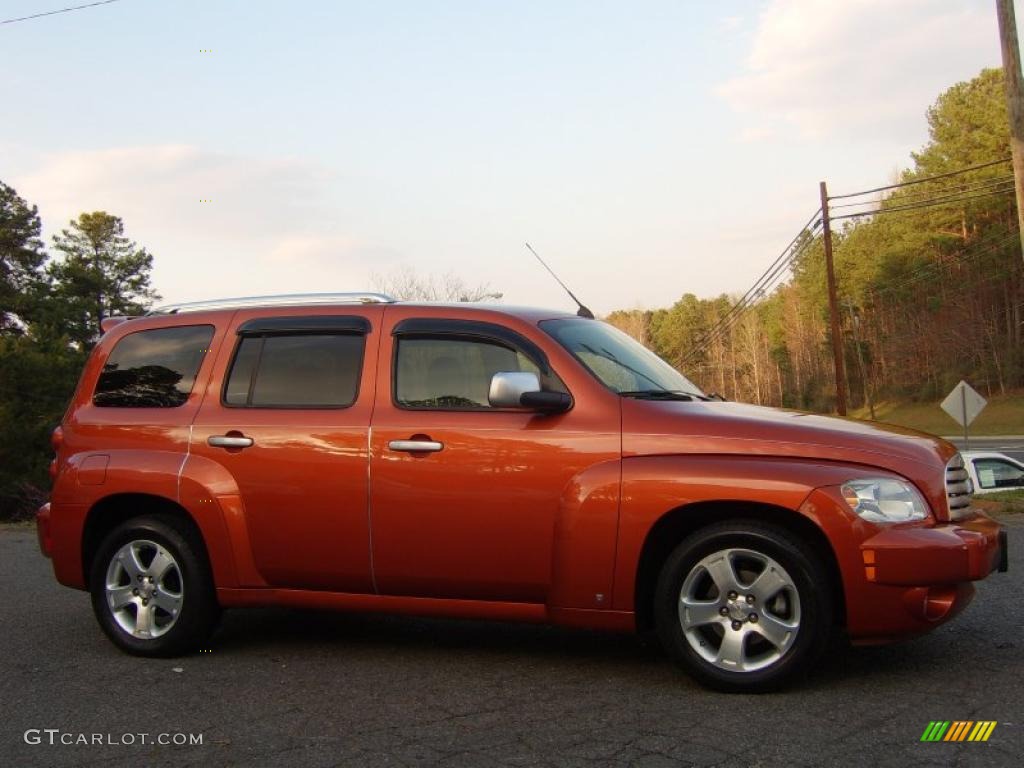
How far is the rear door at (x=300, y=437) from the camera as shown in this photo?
16.6 feet

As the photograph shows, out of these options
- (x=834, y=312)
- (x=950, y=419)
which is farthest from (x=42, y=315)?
(x=950, y=419)

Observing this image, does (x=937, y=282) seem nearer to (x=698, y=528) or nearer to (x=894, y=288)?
(x=894, y=288)

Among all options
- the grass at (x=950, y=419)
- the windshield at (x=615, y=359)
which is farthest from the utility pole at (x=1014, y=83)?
the grass at (x=950, y=419)

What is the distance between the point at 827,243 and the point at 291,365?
2937cm

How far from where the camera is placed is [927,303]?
71688 millimetres

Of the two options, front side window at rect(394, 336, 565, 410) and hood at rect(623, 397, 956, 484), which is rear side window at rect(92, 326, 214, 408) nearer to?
front side window at rect(394, 336, 565, 410)

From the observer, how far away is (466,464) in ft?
15.9

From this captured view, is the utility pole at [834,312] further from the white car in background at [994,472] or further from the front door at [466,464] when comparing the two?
the front door at [466,464]

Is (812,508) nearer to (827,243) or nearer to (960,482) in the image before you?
(960,482)

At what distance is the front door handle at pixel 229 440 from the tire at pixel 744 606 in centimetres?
226

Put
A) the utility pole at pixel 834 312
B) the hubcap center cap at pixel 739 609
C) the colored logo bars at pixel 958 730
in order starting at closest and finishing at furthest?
the colored logo bars at pixel 958 730 → the hubcap center cap at pixel 739 609 → the utility pole at pixel 834 312

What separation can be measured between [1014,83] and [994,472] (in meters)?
7.22

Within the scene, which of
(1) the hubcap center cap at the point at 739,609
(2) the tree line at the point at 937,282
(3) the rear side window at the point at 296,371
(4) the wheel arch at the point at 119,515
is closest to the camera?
(1) the hubcap center cap at the point at 739,609

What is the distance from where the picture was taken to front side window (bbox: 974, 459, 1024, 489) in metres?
17.5
